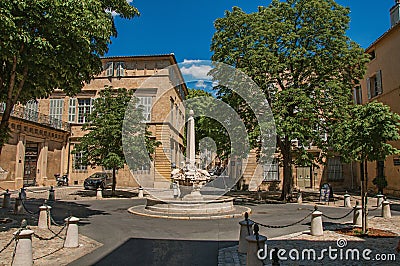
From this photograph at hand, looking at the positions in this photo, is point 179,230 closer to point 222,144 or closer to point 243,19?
point 222,144

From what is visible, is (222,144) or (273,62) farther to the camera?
(222,144)

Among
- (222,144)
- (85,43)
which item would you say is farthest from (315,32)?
(85,43)

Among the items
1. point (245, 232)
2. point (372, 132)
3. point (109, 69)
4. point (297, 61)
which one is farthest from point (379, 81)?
point (109, 69)

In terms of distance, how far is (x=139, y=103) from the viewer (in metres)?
31.4

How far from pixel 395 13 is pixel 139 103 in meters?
22.3

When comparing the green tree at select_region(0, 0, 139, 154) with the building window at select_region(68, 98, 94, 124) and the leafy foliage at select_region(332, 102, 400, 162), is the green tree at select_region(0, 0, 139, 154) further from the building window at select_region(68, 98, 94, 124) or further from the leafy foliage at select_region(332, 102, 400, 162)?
the building window at select_region(68, 98, 94, 124)

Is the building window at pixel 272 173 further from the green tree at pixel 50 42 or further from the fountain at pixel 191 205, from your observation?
the green tree at pixel 50 42

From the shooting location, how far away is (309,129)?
1692 centimetres

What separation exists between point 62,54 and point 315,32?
1386cm

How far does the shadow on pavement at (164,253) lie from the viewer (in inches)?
260

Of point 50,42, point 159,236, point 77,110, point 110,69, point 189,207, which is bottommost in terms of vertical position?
point 159,236

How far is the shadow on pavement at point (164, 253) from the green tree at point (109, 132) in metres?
12.3

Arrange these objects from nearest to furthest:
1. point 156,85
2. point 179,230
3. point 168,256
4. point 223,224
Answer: point 168,256
point 179,230
point 223,224
point 156,85

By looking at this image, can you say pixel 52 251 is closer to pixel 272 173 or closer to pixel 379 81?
pixel 272 173
